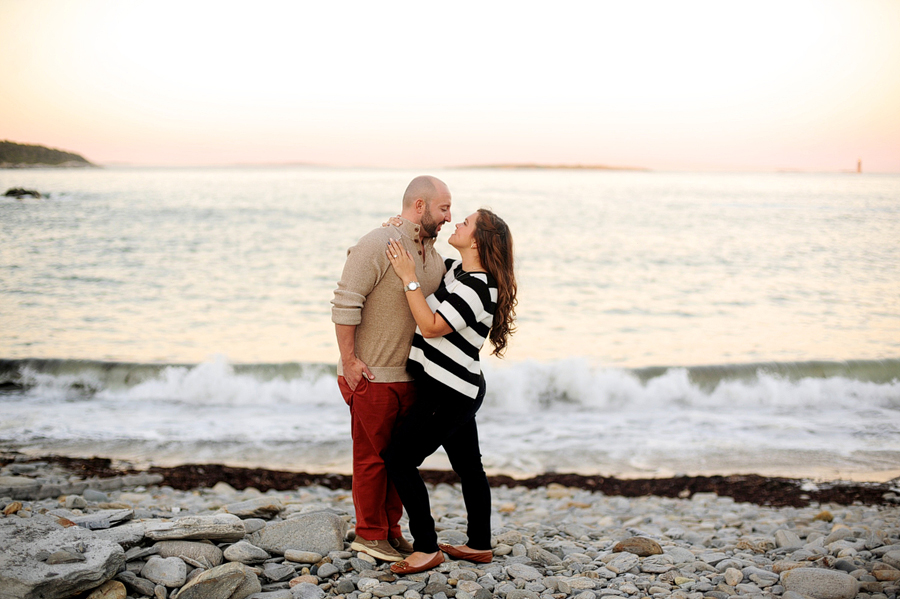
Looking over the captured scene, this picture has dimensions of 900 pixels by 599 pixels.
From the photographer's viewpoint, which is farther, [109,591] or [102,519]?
[102,519]

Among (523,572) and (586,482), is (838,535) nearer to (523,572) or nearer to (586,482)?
(586,482)

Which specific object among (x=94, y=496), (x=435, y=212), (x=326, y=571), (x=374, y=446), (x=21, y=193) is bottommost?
(x=94, y=496)

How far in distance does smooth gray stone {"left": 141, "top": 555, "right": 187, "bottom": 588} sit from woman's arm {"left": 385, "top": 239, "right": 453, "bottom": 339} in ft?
5.93

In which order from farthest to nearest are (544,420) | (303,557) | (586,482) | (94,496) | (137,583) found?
1. (544,420)
2. (586,482)
3. (94,496)
4. (303,557)
5. (137,583)

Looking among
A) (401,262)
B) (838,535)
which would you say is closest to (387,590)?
(401,262)

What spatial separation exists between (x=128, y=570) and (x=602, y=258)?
21885 millimetres

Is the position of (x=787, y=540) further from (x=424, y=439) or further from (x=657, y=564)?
(x=424, y=439)

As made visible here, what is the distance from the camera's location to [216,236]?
85.8 feet

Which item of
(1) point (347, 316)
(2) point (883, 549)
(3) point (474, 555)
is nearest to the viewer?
(1) point (347, 316)

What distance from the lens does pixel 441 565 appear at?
3943 millimetres

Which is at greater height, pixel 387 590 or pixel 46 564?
pixel 46 564

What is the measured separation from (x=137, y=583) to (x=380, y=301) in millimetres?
1921

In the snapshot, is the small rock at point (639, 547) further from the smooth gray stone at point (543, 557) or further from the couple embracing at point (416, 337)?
the couple embracing at point (416, 337)

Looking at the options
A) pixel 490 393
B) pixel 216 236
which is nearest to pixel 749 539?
pixel 490 393
